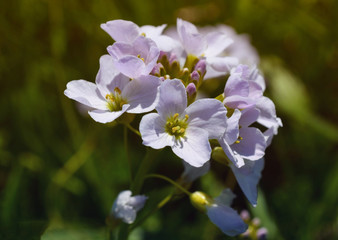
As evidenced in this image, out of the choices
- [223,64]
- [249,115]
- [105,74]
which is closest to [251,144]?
[249,115]

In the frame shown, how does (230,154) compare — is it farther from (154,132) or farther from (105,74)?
(105,74)

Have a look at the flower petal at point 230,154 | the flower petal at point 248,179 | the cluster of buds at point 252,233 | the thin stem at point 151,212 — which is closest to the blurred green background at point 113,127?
the cluster of buds at point 252,233

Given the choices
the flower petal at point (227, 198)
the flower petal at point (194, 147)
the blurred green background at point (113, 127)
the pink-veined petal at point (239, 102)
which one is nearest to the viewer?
the flower petal at point (194, 147)

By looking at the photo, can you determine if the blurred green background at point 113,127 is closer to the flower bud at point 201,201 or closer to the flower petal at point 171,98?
the flower bud at point 201,201

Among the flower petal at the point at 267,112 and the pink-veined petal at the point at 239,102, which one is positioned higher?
the pink-veined petal at the point at 239,102

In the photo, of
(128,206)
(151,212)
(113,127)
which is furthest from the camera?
(113,127)

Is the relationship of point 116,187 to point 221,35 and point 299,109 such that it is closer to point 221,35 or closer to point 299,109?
point 221,35

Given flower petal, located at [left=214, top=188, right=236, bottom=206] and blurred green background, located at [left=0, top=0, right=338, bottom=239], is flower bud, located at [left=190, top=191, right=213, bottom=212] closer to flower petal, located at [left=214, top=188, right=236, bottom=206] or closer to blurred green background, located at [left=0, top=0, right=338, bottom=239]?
flower petal, located at [left=214, top=188, right=236, bottom=206]
